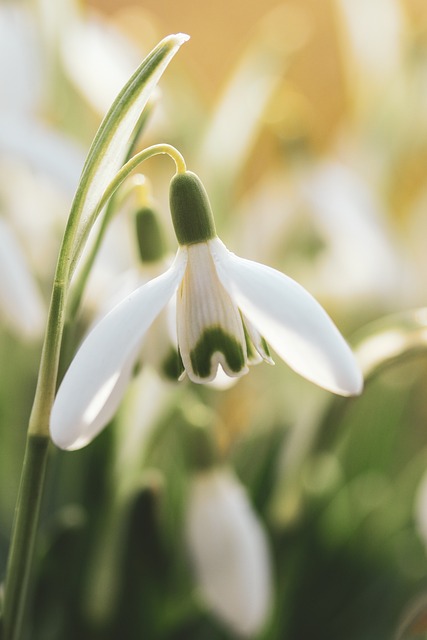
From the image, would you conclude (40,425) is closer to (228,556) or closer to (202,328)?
(202,328)

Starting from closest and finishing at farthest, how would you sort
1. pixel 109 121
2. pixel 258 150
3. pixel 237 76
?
pixel 109 121, pixel 237 76, pixel 258 150

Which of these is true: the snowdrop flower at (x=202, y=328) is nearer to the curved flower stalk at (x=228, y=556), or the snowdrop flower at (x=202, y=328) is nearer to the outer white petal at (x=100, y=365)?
the outer white petal at (x=100, y=365)

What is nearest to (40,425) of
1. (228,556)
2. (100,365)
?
(100,365)

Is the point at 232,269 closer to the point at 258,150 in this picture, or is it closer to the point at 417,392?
the point at 417,392

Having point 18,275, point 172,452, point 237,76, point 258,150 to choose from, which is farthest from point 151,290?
point 258,150

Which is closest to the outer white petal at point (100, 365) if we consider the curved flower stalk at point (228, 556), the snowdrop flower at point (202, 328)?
the snowdrop flower at point (202, 328)

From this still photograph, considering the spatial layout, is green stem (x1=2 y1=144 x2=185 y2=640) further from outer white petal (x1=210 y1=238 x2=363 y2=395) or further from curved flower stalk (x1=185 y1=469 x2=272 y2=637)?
curved flower stalk (x1=185 y1=469 x2=272 y2=637)
